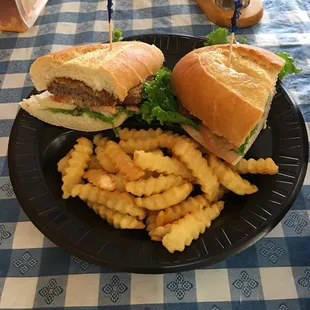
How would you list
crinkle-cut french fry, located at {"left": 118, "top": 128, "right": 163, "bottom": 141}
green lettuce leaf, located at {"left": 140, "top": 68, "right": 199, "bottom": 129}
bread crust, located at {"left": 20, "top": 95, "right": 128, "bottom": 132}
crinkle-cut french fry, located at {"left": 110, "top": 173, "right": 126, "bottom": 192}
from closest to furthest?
crinkle-cut french fry, located at {"left": 110, "top": 173, "right": 126, "bottom": 192} → crinkle-cut french fry, located at {"left": 118, "top": 128, "right": 163, "bottom": 141} → green lettuce leaf, located at {"left": 140, "top": 68, "right": 199, "bottom": 129} → bread crust, located at {"left": 20, "top": 95, "right": 128, "bottom": 132}

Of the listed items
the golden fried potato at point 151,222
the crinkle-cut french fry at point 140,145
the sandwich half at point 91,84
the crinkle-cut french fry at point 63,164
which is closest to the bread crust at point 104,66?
the sandwich half at point 91,84

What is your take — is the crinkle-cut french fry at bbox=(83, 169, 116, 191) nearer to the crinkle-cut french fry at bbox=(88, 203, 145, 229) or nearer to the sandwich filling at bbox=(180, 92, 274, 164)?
the crinkle-cut french fry at bbox=(88, 203, 145, 229)

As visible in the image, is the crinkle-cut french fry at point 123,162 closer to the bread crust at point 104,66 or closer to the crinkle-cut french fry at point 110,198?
the crinkle-cut french fry at point 110,198

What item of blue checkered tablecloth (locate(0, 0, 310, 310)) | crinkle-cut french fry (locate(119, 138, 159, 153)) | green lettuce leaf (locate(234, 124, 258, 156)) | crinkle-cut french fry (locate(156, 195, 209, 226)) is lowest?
blue checkered tablecloth (locate(0, 0, 310, 310))

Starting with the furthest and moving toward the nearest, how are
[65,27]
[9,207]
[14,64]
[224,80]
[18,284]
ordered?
[65,27]
[14,64]
[9,207]
[224,80]
[18,284]

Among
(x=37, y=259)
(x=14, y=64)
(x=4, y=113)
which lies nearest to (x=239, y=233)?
(x=37, y=259)

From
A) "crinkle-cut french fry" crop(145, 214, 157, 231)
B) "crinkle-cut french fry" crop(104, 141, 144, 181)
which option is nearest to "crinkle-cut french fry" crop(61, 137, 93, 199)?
"crinkle-cut french fry" crop(104, 141, 144, 181)

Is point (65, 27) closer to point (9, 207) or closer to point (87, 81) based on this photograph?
point (87, 81)
